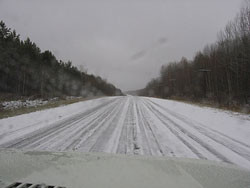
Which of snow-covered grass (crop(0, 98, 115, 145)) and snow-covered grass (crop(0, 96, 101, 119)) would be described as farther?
snow-covered grass (crop(0, 96, 101, 119))

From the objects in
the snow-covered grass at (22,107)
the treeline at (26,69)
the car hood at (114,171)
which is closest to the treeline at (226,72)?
the car hood at (114,171)

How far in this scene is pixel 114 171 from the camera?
1.95 m

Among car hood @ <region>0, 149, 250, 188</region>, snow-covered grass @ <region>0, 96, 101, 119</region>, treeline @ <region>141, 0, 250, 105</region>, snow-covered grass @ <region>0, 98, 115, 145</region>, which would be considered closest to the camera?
car hood @ <region>0, 149, 250, 188</region>

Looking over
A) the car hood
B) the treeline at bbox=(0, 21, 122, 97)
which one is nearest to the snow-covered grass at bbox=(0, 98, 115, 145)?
the car hood

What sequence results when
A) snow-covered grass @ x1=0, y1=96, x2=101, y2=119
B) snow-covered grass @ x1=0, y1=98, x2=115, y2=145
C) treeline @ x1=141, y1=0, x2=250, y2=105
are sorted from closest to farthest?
snow-covered grass @ x1=0, y1=98, x2=115, y2=145 < snow-covered grass @ x1=0, y1=96, x2=101, y2=119 < treeline @ x1=141, y1=0, x2=250, y2=105

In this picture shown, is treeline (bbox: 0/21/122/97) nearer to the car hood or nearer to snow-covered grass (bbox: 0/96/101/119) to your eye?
snow-covered grass (bbox: 0/96/101/119)

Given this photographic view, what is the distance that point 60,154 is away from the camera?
256 cm

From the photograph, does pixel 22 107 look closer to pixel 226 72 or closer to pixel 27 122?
pixel 27 122

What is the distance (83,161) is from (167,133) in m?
3.13

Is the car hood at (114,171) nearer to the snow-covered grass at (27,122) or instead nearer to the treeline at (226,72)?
the snow-covered grass at (27,122)

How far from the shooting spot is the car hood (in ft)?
5.54

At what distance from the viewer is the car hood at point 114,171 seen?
5.54 ft

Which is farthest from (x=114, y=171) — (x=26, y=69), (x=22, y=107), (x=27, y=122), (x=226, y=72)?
(x=26, y=69)

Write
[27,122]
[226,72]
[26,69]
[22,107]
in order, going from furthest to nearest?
[26,69] < [226,72] < [22,107] < [27,122]
